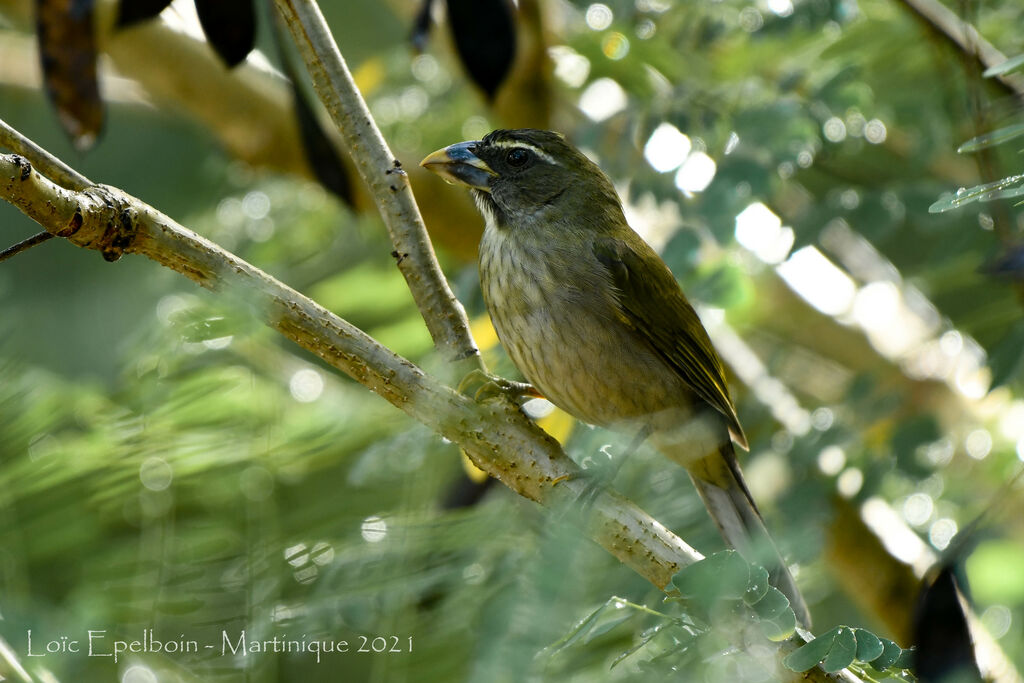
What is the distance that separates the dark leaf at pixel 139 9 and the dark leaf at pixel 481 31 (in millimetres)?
695

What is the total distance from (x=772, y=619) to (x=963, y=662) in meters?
0.58

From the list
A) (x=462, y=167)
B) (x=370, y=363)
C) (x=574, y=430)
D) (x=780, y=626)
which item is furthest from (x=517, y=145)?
(x=780, y=626)

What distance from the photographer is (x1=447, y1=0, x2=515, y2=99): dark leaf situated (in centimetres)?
272

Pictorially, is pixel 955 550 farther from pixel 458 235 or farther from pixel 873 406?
pixel 458 235

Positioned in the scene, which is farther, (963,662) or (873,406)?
(873,406)

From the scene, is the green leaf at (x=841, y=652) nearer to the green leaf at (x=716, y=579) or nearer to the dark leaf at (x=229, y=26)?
the green leaf at (x=716, y=579)

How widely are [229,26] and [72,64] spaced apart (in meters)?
0.54

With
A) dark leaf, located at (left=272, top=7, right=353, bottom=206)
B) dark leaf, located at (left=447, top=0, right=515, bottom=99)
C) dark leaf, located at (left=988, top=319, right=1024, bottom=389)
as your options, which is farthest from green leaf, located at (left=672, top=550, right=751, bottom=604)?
dark leaf, located at (left=272, top=7, right=353, bottom=206)

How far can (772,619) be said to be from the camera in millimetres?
1814

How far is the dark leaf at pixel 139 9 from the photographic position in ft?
8.35

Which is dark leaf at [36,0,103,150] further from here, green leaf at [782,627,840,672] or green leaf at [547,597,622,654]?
green leaf at [782,627,840,672]

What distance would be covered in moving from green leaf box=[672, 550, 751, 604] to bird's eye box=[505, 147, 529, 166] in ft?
6.70

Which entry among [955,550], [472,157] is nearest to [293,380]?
[472,157]

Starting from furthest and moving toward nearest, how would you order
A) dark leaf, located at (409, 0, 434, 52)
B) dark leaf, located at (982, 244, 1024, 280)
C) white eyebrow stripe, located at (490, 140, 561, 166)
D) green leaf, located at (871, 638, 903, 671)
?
white eyebrow stripe, located at (490, 140, 561, 166), dark leaf, located at (409, 0, 434, 52), green leaf, located at (871, 638, 903, 671), dark leaf, located at (982, 244, 1024, 280)
